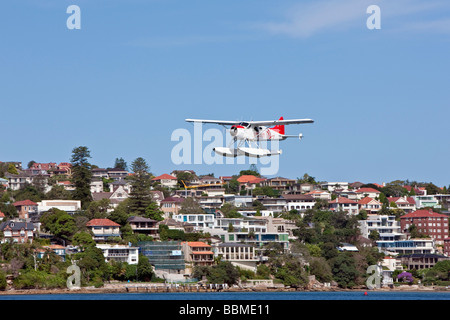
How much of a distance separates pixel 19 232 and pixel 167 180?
53.6 m

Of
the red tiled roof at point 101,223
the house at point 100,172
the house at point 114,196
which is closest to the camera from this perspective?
the red tiled roof at point 101,223

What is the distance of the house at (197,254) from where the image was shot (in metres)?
68.2

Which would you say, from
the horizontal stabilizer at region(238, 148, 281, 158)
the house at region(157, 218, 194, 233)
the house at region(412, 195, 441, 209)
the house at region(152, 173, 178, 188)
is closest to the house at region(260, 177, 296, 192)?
the house at region(152, 173, 178, 188)

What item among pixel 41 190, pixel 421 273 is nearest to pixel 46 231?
pixel 41 190

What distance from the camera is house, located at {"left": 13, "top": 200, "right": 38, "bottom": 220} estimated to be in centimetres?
8138

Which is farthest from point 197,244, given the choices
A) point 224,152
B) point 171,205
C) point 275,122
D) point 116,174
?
point 116,174

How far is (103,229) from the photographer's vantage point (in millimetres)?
71312

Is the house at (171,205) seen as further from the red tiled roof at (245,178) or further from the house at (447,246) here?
the house at (447,246)

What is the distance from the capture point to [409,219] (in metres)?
96.0

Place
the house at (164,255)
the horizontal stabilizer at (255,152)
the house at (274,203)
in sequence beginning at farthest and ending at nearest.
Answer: the house at (274,203) < the house at (164,255) < the horizontal stabilizer at (255,152)

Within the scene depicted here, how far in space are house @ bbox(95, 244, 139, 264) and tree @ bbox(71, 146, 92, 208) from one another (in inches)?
775

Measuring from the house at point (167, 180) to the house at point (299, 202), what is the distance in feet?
70.2

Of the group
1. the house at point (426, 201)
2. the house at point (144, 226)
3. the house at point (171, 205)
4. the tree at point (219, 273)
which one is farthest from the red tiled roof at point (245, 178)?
the tree at point (219, 273)

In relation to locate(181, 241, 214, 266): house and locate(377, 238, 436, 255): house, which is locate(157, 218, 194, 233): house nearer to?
locate(181, 241, 214, 266): house
